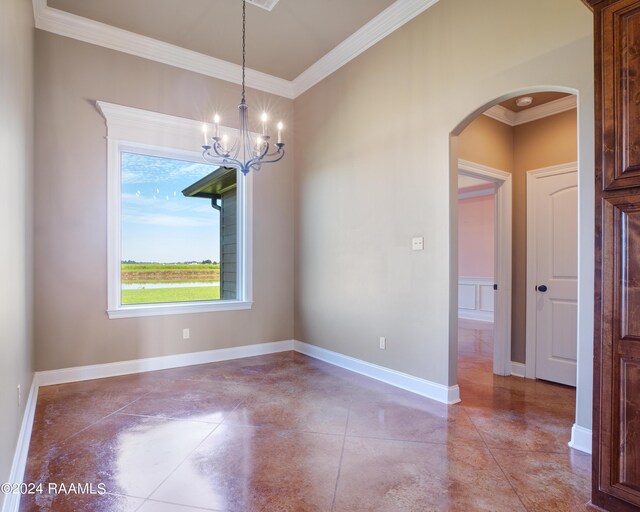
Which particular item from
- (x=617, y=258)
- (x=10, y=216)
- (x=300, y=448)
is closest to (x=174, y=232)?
(x=10, y=216)

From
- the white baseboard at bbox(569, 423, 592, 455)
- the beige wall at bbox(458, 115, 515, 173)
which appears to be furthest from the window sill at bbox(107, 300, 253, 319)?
the white baseboard at bbox(569, 423, 592, 455)

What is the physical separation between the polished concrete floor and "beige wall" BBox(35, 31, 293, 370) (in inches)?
19.0

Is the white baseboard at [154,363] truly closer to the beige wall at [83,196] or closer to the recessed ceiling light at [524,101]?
the beige wall at [83,196]

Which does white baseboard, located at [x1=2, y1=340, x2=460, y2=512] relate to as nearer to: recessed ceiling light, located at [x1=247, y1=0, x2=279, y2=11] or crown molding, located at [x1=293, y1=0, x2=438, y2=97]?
crown molding, located at [x1=293, y1=0, x2=438, y2=97]

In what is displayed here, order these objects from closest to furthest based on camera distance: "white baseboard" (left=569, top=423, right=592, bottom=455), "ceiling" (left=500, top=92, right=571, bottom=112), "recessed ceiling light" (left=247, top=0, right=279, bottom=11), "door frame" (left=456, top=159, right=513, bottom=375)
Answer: "white baseboard" (left=569, top=423, right=592, bottom=455)
"recessed ceiling light" (left=247, top=0, right=279, bottom=11)
"ceiling" (left=500, top=92, right=571, bottom=112)
"door frame" (left=456, top=159, right=513, bottom=375)

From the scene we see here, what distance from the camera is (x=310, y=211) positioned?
195 inches

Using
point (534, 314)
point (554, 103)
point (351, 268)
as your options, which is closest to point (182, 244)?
point (351, 268)

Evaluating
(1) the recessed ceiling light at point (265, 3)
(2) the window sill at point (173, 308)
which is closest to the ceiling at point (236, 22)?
(1) the recessed ceiling light at point (265, 3)

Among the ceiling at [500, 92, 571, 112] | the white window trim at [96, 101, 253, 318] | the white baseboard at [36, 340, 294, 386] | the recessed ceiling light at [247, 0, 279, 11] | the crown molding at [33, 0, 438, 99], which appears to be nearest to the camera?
the recessed ceiling light at [247, 0, 279, 11]

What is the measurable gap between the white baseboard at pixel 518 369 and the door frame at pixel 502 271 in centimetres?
4

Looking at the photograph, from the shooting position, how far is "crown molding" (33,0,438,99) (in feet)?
11.9

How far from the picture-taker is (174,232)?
4.62 metres

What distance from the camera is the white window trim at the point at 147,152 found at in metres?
4.00

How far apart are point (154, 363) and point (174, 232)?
4.96 ft
